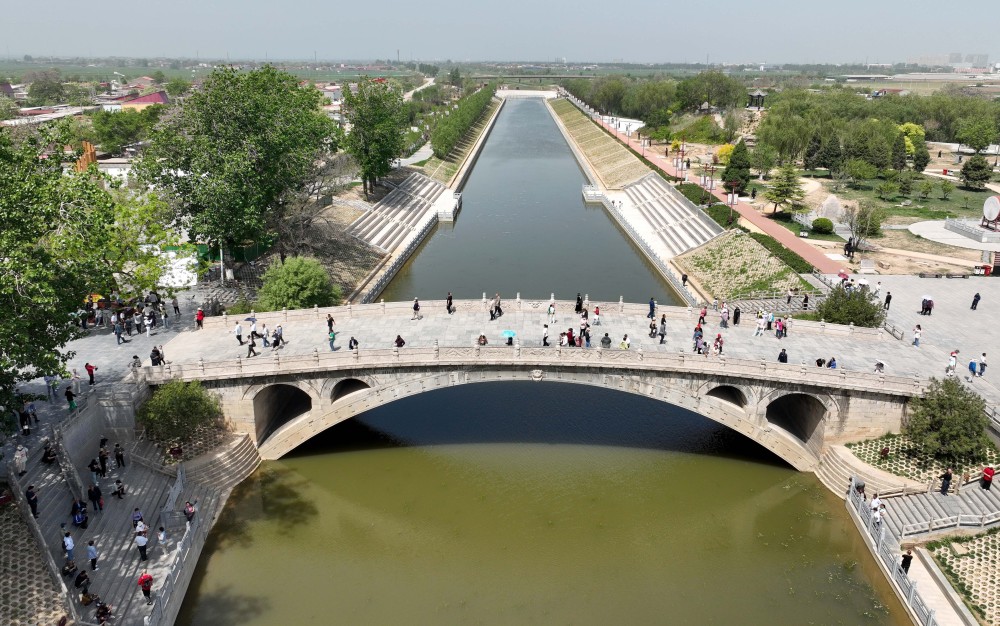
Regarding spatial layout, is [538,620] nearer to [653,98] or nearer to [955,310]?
[955,310]

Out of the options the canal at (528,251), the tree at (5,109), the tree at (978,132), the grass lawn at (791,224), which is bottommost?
the canal at (528,251)

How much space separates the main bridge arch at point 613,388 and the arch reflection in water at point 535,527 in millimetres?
1639

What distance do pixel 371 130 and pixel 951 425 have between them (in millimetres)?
58985

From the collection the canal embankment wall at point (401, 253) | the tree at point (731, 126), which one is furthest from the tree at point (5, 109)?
the tree at point (731, 126)

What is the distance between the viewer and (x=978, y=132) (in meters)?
103

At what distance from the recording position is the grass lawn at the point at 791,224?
203ft

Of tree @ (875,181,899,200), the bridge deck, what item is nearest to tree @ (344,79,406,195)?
the bridge deck

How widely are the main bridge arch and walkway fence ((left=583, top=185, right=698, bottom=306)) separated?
19.2m

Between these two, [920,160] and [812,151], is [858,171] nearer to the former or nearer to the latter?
[812,151]

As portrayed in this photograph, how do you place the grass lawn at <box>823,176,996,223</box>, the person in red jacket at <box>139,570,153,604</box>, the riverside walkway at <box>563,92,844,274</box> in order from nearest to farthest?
1. the person in red jacket at <box>139,570,153,604</box>
2. the riverside walkway at <box>563,92,844,274</box>
3. the grass lawn at <box>823,176,996,223</box>

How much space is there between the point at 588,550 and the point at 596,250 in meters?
43.5

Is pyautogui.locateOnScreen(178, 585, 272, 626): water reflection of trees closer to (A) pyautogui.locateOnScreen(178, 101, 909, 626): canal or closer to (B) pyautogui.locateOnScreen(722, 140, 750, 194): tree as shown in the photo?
(A) pyautogui.locateOnScreen(178, 101, 909, 626): canal

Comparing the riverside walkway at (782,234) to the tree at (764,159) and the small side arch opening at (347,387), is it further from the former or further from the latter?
the small side arch opening at (347,387)

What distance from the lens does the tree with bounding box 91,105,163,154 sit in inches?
3693
